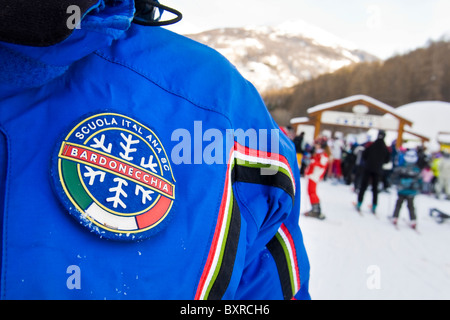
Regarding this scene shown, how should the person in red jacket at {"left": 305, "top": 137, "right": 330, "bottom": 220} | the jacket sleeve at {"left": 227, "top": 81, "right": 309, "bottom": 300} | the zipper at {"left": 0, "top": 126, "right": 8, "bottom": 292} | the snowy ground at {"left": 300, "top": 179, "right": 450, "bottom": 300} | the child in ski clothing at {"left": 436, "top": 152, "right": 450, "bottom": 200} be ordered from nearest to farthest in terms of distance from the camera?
1. the zipper at {"left": 0, "top": 126, "right": 8, "bottom": 292}
2. the jacket sleeve at {"left": 227, "top": 81, "right": 309, "bottom": 300}
3. the snowy ground at {"left": 300, "top": 179, "right": 450, "bottom": 300}
4. the person in red jacket at {"left": 305, "top": 137, "right": 330, "bottom": 220}
5. the child in ski clothing at {"left": 436, "top": 152, "right": 450, "bottom": 200}

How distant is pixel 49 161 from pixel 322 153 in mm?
4901

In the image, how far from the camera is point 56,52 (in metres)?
0.42

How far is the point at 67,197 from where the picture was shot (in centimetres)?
42

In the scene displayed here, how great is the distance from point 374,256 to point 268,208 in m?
3.33

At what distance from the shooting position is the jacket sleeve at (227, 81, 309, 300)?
0.63 metres

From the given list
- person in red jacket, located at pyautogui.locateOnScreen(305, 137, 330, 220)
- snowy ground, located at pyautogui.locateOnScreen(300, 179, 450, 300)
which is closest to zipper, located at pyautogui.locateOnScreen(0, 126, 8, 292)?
snowy ground, located at pyautogui.locateOnScreen(300, 179, 450, 300)

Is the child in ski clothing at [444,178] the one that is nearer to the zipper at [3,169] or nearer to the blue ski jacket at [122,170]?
the blue ski jacket at [122,170]

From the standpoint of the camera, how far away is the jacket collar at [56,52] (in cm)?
41

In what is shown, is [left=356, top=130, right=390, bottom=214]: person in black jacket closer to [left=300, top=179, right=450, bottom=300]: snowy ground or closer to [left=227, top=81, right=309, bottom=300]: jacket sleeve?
[left=300, top=179, right=450, bottom=300]: snowy ground

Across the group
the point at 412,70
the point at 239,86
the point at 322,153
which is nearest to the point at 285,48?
the point at 412,70

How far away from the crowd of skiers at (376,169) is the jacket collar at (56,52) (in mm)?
4570

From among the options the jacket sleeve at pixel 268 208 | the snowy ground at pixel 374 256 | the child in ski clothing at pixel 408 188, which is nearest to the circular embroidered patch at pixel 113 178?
the jacket sleeve at pixel 268 208

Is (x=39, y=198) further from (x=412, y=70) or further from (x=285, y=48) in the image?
(x=285, y=48)
